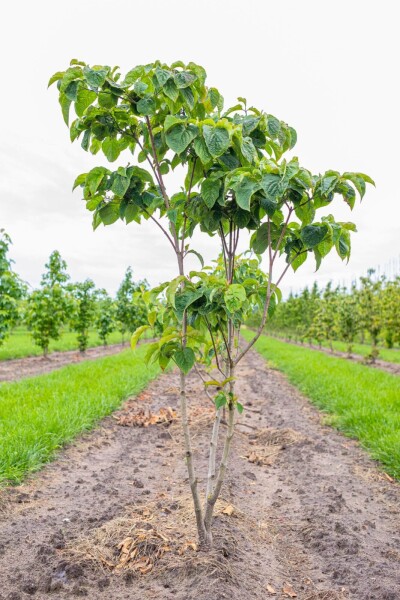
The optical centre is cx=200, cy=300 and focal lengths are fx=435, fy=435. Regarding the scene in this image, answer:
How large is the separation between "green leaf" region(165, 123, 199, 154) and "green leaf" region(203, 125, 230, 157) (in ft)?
0.34

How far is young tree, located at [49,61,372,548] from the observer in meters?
2.08

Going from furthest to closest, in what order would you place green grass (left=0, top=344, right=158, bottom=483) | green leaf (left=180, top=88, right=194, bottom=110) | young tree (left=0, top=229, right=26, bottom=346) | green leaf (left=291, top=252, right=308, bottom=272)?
young tree (left=0, top=229, right=26, bottom=346), green grass (left=0, top=344, right=158, bottom=483), green leaf (left=291, top=252, right=308, bottom=272), green leaf (left=180, top=88, right=194, bottom=110)

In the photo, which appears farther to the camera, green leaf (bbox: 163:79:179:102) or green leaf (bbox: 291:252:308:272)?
green leaf (bbox: 291:252:308:272)

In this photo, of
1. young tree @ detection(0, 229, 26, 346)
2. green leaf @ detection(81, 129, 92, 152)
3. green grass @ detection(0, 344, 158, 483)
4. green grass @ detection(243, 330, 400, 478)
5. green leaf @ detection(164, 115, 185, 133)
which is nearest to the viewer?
green leaf @ detection(164, 115, 185, 133)

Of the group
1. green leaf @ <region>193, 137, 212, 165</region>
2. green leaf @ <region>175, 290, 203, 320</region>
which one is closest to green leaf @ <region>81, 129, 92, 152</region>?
green leaf @ <region>193, 137, 212, 165</region>

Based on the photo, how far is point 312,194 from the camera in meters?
2.21

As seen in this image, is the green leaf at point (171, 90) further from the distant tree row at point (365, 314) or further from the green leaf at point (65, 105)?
the distant tree row at point (365, 314)

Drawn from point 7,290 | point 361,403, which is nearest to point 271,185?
point 361,403

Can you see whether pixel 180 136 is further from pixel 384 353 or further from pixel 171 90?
pixel 384 353

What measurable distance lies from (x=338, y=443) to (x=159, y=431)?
2.45 m

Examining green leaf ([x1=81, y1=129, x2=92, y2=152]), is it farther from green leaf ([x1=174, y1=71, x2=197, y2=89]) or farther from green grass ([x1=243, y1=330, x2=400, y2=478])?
green grass ([x1=243, y1=330, x2=400, y2=478])

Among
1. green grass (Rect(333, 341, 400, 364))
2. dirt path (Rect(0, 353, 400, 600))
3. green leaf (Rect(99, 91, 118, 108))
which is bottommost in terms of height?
green grass (Rect(333, 341, 400, 364))

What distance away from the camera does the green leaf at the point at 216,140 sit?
6.64ft

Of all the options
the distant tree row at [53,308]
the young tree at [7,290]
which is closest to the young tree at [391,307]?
the distant tree row at [53,308]
